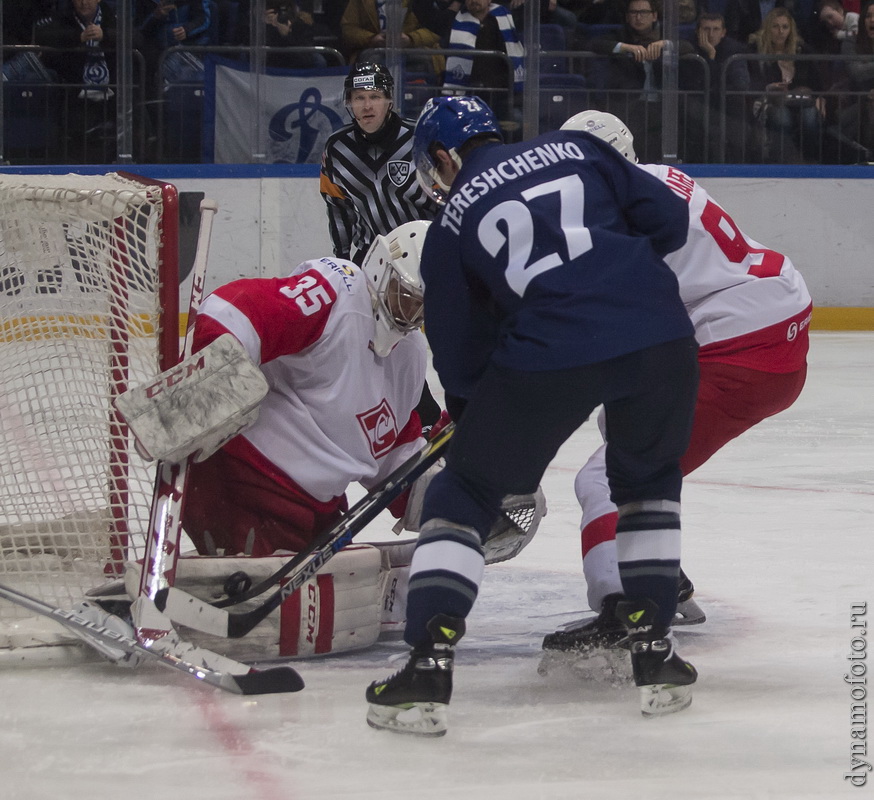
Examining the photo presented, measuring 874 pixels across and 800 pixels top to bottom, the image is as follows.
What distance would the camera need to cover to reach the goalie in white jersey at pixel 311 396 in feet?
7.57

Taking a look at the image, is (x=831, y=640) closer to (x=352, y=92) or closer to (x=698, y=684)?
(x=698, y=684)

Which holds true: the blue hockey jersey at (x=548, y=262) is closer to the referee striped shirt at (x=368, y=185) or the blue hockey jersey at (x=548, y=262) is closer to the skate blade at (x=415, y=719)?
the skate blade at (x=415, y=719)

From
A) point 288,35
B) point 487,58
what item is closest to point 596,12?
point 487,58

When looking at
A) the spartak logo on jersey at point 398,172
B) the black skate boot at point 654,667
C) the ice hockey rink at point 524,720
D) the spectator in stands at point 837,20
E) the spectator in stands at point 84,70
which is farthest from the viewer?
the spectator in stands at point 837,20

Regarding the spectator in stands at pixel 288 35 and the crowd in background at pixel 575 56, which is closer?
the crowd in background at pixel 575 56

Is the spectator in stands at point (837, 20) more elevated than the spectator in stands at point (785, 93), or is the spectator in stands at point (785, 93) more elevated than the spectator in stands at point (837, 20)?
the spectator in stands at point (837, 20)

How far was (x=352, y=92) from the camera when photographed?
390 centimetres

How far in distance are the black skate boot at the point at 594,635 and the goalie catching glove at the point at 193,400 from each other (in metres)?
0.62

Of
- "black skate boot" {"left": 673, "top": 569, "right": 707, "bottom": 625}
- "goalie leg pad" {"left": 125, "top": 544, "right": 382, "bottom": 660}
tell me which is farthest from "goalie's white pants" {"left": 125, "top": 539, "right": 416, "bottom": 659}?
"black skate boot" {"left": 673, "top": 569, "right": 707, "bottom": 625}

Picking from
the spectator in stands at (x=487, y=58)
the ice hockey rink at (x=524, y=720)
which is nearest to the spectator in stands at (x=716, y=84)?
the spectator in stands at (x=487, y=58)

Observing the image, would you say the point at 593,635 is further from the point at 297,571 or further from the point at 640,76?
the point at 640,76

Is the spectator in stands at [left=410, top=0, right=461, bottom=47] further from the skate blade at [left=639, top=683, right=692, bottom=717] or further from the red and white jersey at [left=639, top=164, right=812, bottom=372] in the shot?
the skate blade at [left=639, top=683, right=692, bottom=717]

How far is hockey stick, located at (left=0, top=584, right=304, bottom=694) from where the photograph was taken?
207 cm

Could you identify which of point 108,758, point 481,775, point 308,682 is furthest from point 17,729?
point 481,775
